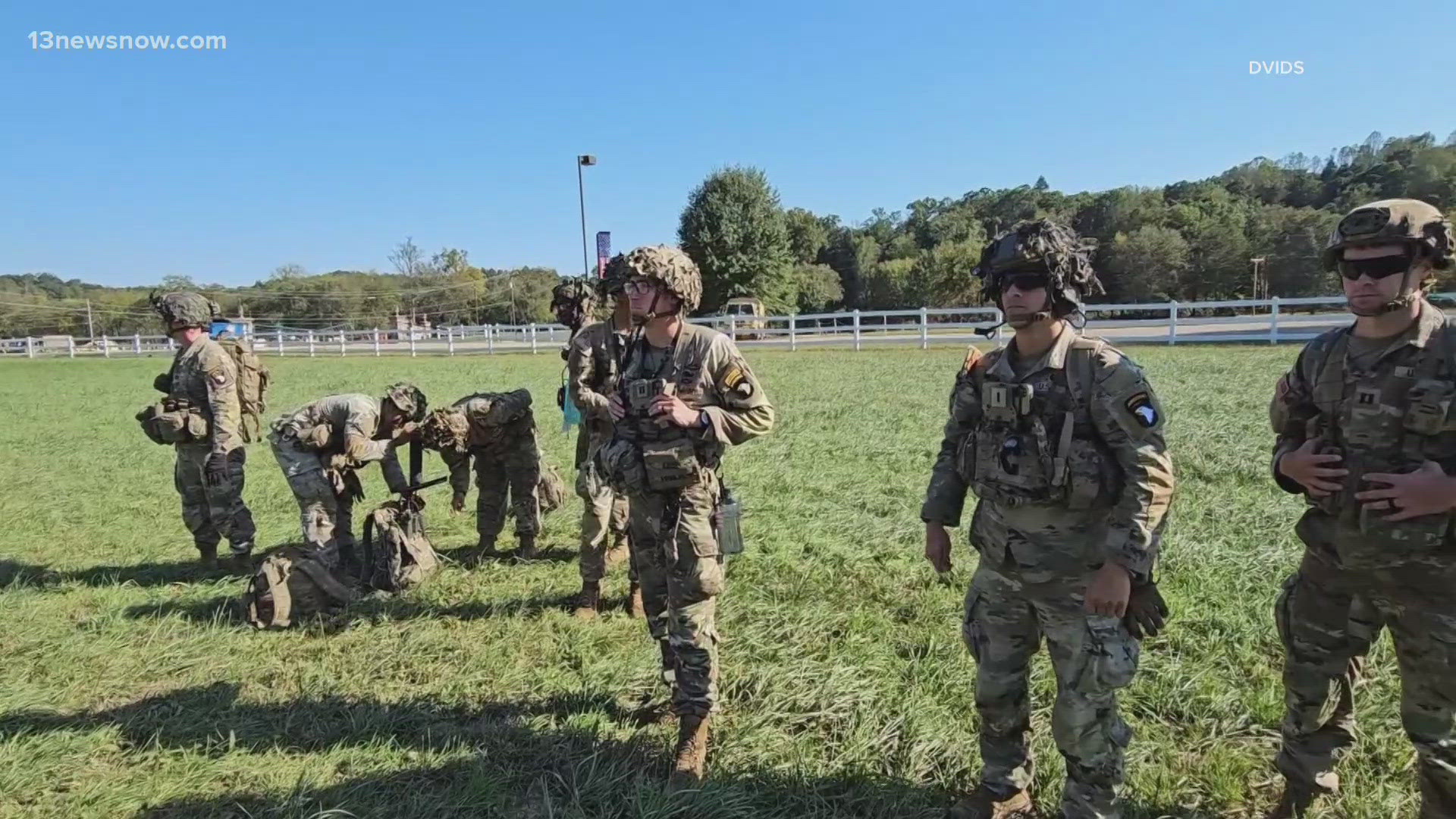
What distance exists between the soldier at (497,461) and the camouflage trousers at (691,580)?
2511 millimetres

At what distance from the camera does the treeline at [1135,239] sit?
49.5m

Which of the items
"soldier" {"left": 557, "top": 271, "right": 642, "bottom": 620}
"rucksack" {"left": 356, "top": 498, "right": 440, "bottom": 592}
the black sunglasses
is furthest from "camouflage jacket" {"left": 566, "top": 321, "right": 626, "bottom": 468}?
the black sunglasses

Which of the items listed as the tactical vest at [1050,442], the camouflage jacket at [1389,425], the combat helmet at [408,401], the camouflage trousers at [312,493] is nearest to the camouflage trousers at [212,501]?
the camouflage trousers at [312,493]

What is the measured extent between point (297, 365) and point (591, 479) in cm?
2536

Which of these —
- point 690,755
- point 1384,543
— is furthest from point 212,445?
point 1384,543

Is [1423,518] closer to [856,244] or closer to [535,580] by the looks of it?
[535,580]

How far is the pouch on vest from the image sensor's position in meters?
3.34

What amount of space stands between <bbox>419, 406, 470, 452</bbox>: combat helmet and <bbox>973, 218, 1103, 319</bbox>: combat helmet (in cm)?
405

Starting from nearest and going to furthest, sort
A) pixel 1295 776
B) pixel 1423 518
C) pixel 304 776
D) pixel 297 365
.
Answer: pixel 1423 518, pixel 1295 776, pixel 304 776, pixel 297 365

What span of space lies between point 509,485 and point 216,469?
2.09 metres

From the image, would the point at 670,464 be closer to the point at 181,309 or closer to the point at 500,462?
the point at 500,462

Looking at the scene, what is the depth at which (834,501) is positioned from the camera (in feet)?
23.4

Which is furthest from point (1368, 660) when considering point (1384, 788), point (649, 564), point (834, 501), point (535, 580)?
point (535, 580)

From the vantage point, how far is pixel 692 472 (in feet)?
11.1
